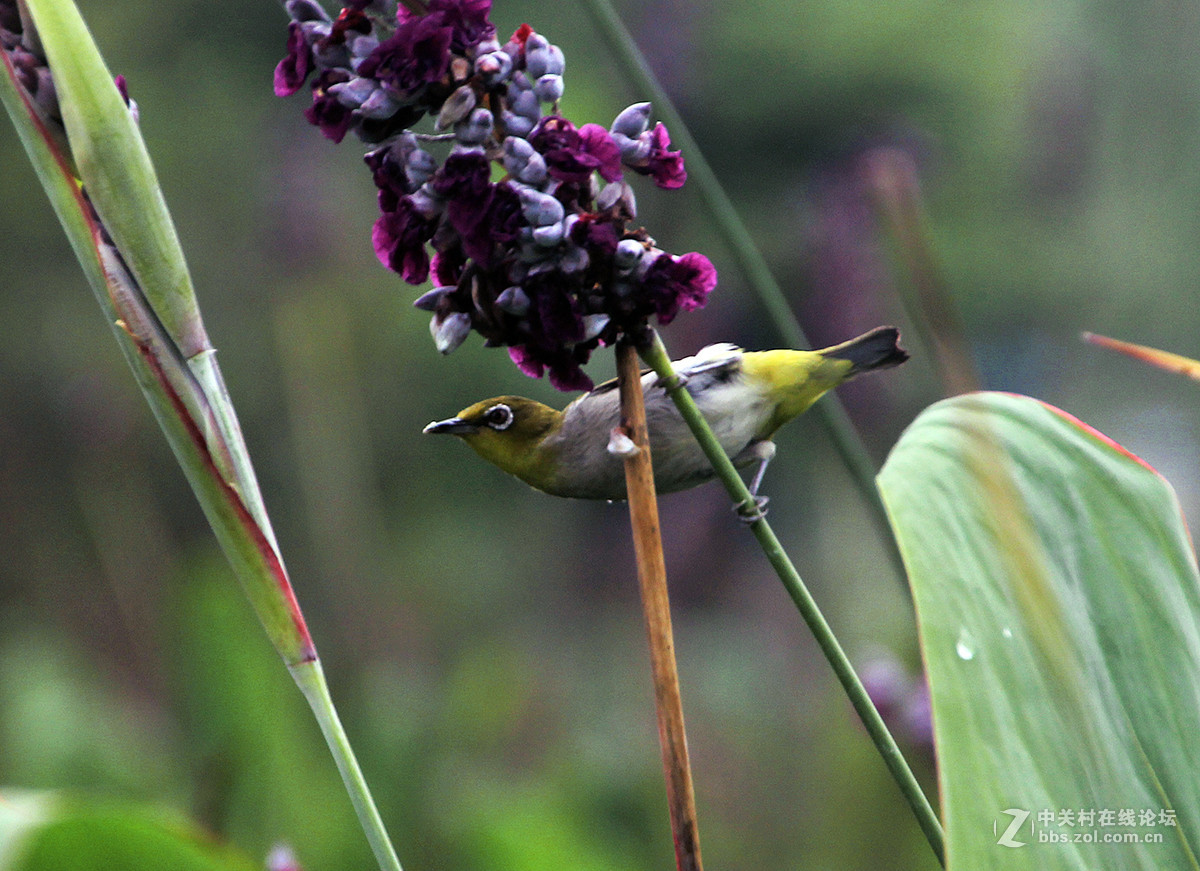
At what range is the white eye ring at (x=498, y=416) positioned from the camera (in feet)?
3.37

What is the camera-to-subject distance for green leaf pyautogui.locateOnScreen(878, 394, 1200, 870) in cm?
47

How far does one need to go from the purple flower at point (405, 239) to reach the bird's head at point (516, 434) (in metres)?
0.42

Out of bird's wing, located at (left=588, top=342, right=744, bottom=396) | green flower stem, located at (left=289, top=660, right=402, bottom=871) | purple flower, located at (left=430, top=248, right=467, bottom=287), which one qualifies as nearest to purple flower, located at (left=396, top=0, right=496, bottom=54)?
purple flower, located at (left=430, top=248, right=467, bottom=287)

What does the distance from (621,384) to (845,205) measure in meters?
2.45

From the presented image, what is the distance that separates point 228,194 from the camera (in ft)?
17.2

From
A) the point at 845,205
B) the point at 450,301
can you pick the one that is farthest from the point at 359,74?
the point at 845,205

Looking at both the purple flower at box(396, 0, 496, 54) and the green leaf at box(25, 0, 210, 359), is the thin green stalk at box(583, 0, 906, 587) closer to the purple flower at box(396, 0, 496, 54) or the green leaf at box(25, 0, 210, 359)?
the purple flower at box(396, 0, 496, 54)

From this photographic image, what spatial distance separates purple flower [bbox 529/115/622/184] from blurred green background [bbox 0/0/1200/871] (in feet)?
0.88

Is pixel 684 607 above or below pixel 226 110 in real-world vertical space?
below

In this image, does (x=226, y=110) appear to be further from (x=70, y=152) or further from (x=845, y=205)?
(x=70, y=152)

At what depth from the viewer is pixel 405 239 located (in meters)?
0.59

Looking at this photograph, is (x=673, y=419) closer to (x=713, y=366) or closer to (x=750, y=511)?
(x=713, y=366)

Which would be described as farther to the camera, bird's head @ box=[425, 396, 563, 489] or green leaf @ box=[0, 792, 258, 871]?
bird's head @ box=[425, 396, 563, 489]

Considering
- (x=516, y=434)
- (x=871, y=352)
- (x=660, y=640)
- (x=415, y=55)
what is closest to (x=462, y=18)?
(x=415, y=55)
